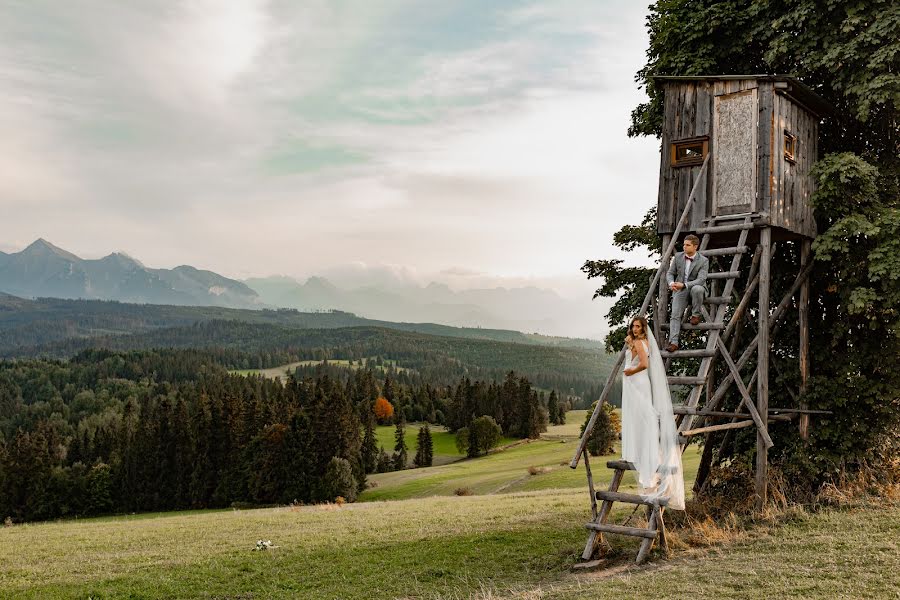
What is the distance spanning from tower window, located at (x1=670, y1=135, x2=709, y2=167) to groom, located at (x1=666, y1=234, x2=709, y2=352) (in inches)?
120

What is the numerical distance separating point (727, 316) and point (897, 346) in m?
4.59

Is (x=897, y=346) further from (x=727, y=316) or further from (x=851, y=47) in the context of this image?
(x=851, y=47)

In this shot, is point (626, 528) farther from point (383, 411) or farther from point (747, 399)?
point (383, 411)

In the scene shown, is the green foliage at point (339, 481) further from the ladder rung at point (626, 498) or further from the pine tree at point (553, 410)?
the pine tree at point (553, 410)

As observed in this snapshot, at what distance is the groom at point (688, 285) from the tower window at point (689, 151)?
3.05 meters

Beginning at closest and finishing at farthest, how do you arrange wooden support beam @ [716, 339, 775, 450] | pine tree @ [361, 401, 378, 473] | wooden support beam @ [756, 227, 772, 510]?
wooden support beam @ [716, 339, 775, 450] → wooden support beam @ [756, 227, 772, 510] → pine tree @ [361, 401, 378, 473]

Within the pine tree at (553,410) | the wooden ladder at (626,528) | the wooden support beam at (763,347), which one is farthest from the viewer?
the pine tree at (553,410)

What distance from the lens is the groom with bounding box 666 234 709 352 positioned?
16953 mm

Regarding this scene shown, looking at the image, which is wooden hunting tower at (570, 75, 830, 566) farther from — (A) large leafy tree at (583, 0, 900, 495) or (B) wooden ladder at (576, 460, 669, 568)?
(B) wooden ladder at (576, 460, 669, 568)

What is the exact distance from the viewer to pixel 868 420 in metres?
18.2

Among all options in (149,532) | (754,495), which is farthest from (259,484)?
(754,495)

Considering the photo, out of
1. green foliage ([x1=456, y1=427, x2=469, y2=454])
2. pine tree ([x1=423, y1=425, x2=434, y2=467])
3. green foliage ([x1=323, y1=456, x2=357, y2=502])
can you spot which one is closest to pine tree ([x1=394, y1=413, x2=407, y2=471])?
pine tree ([x1=423, y1=425, x2=434, y2=467])

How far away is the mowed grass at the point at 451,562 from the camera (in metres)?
11.9

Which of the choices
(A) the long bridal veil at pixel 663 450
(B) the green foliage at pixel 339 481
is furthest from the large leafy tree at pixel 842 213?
(B) the green foliage at pixel 339 481
